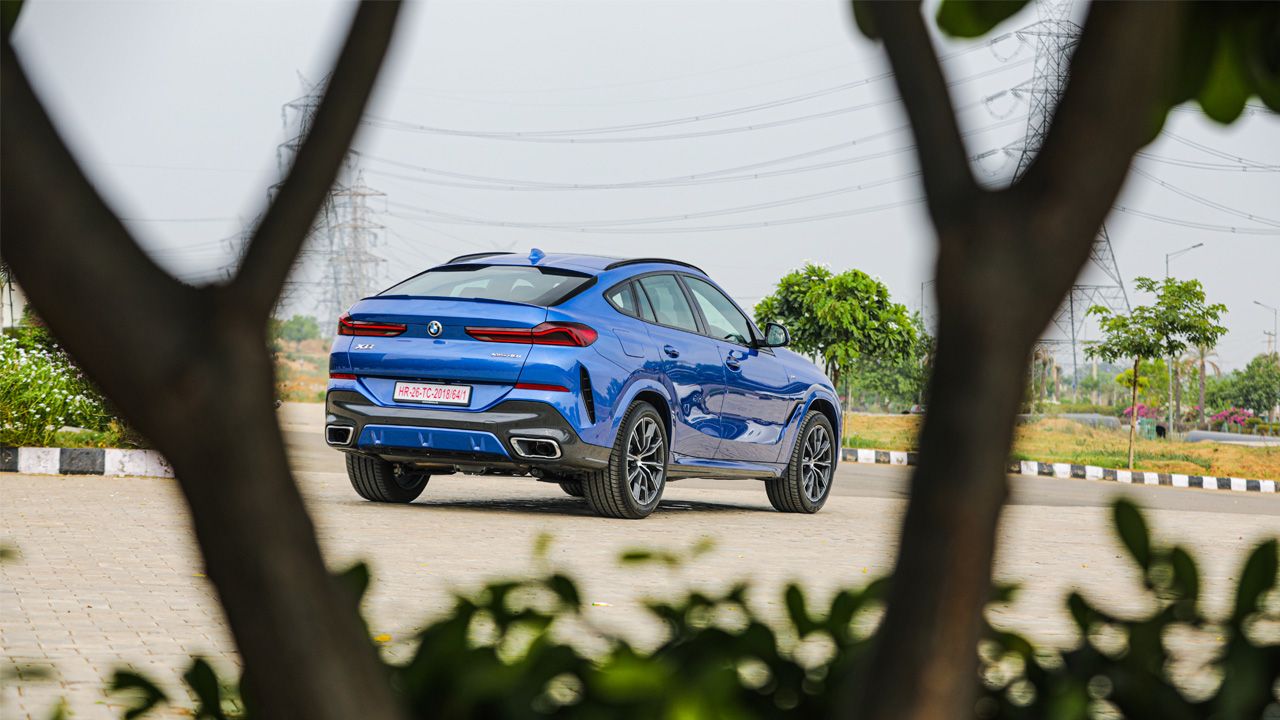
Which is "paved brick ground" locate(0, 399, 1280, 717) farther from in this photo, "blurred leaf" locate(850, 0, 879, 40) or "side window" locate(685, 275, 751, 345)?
"side window" locate(685, 275, 751, 345)

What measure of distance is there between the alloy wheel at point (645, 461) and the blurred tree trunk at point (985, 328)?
7799 mm

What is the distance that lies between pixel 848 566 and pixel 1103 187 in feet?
21.1

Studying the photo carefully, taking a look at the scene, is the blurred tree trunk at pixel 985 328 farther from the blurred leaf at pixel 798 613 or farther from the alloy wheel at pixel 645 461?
the alloy wheel at pixel 645 461

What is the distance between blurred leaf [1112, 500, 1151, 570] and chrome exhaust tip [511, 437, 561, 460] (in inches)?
269

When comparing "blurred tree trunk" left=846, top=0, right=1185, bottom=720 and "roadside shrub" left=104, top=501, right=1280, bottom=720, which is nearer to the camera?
"blurred tree trunk" left=846, top=0, right=1185, bottom=720

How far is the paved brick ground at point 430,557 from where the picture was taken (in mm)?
4527

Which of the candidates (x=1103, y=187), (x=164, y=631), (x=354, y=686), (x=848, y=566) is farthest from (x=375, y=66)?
(x=848, y=566)

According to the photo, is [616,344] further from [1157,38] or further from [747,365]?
[1157,38]

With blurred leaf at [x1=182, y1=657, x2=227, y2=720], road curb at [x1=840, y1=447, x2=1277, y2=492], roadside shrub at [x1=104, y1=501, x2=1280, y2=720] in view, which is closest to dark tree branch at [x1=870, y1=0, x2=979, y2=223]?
roadside shrub at [x1=104, y1=501, x2=1280, y2=720]

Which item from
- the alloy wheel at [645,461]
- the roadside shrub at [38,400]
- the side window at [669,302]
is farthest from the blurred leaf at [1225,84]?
the roadside shrub at [38,400]

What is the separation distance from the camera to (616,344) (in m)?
9.03

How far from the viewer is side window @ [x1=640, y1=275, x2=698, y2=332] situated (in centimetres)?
985

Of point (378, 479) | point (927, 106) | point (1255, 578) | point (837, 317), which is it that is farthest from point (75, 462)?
point (837, 317)

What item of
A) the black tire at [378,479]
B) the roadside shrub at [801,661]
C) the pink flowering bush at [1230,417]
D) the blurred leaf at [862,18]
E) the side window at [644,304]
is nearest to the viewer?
the roadside shrub at [801,661]
